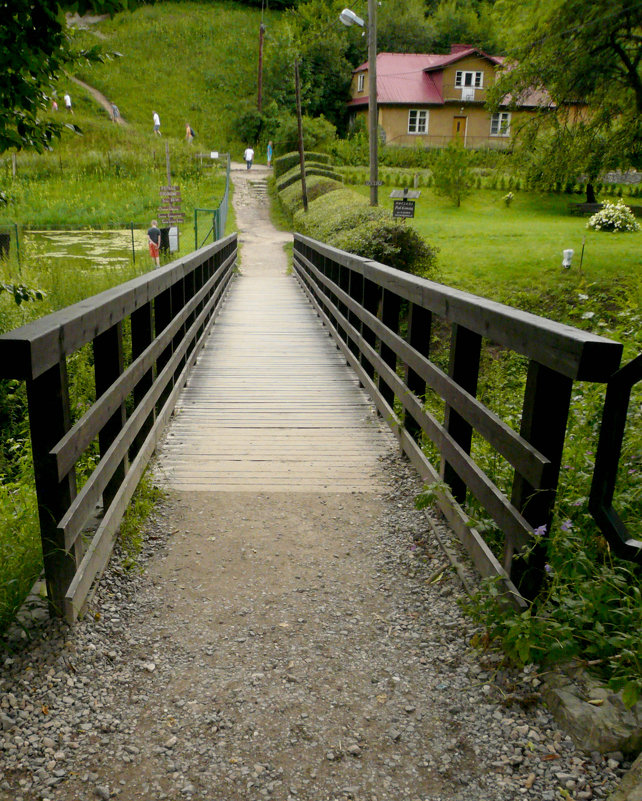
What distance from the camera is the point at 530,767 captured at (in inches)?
86.2

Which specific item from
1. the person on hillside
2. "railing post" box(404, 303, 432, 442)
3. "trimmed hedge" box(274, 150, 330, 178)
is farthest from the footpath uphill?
"trimmed hedge" box(274, 150, 330, 178)

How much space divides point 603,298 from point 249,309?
26.2ft

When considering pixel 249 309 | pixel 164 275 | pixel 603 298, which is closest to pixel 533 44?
pixel 603 298

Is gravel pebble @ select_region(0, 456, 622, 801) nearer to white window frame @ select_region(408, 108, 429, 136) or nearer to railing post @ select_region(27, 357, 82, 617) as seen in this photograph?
railing post @ select_region(27, 357, 82, 617)

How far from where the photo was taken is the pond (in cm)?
2173

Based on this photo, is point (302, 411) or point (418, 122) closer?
point (302, 411)

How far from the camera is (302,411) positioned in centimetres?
639

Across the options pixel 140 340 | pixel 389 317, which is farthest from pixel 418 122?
pixel 140 340

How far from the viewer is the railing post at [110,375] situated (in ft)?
11.2

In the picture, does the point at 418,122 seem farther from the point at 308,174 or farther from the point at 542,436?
the point at 542,436

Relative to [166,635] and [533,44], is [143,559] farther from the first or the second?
[533,44]

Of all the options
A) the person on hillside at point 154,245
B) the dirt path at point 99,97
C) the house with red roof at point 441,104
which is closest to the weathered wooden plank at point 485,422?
the person on hillside at point 154,245

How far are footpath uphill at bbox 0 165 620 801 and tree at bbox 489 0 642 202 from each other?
569 inches

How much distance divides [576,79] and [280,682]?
1630 cm
